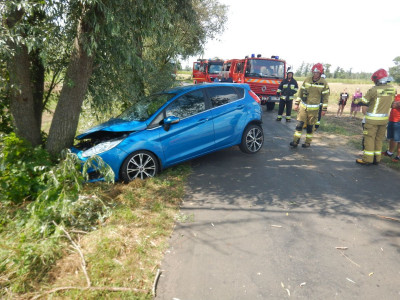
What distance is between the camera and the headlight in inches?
177

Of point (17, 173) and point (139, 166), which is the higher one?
point (17, 173)

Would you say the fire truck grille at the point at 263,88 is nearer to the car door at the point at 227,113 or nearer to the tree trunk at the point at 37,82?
the car door at the point at 227,113

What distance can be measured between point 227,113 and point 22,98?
3.98 m

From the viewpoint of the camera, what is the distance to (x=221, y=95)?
5891 mm

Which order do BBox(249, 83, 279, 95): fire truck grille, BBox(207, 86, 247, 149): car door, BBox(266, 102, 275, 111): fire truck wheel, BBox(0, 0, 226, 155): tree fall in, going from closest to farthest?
BBox(0, 0, 226, 155): tree → BBox(207, 86, 247, 149): car door → BBox(249, 83, 279, 95): fire truck grille → BBox(266, 102, 275, 111): fire truck wheel

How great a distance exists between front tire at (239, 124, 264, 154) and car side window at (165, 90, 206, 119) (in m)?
1.38

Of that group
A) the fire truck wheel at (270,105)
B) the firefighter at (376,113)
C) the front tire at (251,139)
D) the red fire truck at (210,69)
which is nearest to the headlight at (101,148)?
the front tire at (251,139)

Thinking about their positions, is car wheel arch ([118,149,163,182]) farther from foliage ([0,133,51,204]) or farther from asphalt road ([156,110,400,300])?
foliage ([0,133,51,204])

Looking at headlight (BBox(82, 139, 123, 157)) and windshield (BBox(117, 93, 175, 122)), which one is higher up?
windshield (BBox(117, 93, 175, 122))

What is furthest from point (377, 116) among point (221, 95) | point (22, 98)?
point (22, 98)

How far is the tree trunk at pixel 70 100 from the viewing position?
472 centimetres

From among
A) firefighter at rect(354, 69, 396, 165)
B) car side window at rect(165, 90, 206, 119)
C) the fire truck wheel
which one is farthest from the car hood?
the fire truck wheel

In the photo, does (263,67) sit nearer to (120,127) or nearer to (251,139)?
(251,139)

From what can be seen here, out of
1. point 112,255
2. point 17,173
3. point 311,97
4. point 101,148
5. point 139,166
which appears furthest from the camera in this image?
point 311,97
